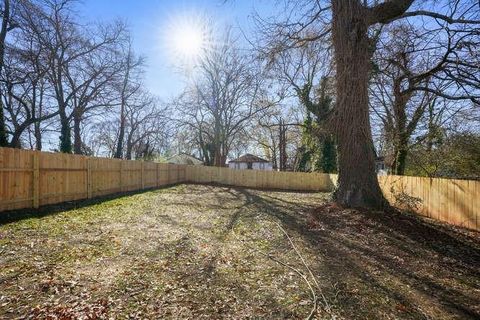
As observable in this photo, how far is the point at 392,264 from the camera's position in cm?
491

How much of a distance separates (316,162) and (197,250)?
19.0 meters

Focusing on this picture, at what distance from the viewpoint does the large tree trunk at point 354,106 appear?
8055 mm

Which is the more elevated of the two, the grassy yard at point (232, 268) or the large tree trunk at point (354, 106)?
the large tree trunk at point (354, 106)

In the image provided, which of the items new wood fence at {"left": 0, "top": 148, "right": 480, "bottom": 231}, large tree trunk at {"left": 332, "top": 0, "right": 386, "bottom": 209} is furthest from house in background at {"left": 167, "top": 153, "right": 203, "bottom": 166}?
large tree trunk at {"left": 332, "top": 0, "right": 386, "bottom": 209}

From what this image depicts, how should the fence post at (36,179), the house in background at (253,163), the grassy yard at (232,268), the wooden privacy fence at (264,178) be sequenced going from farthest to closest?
the house in background at (253,163)
the wooden privacy fence at (264,178)
the fence post at (36,179)
the grassy yard at (232,268)

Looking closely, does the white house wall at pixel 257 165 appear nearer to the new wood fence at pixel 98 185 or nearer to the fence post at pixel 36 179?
the new wood fence at pixel 98 185

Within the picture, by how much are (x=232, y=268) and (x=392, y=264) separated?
8.12ft

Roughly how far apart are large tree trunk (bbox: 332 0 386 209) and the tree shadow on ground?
678 mm

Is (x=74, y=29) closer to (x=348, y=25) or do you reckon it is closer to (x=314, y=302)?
(x=348, y=25)

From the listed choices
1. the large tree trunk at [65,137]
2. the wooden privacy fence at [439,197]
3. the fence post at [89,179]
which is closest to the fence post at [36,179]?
the fence post at [89,179]

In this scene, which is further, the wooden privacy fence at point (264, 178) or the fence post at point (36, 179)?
the wooden privacy fence at point (264, 178)

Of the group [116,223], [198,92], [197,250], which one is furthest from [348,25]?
[198,92]

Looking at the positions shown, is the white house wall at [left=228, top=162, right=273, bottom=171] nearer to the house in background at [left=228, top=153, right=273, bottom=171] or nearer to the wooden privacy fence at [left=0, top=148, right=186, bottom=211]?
the house in background at [left=228, top=153, right=273, bottom=171]

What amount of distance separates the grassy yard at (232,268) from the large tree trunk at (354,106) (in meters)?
0.93
